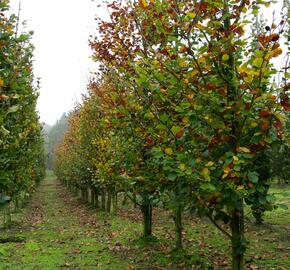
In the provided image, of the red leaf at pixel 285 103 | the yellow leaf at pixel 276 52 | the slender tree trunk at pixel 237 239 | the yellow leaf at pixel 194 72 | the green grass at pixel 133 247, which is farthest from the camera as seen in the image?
the green grass at pixel 133 247

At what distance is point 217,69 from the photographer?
14.9 ft

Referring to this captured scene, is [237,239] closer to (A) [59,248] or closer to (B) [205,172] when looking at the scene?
(B) [205,172]

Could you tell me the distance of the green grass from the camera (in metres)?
9.09

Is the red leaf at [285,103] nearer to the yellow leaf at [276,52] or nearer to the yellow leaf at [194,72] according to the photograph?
the yellow leaf at [276,52]

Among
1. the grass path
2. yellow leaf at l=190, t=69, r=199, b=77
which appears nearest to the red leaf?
yellow leaf at l=190, t=69, r=199, b=77

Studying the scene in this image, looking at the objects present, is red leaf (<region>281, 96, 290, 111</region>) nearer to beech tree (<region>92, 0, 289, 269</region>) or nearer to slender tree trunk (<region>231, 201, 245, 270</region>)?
beech tree (<region>92, 0, 289, 269</region>)

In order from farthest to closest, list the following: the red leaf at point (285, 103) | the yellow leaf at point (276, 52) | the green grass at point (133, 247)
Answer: the green grass at point (133, 247) → the red leaf at point (285, 103) → the yellow leaf at point (276, 52)

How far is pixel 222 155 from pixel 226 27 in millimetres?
1620

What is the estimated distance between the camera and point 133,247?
438 inches

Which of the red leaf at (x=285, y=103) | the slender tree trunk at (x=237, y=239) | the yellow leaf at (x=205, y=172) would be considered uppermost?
the red leaf at (x=285, y=103)

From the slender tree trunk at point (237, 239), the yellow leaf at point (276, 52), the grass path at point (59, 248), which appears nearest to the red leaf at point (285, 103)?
the yellow leaf at point (276, 52)

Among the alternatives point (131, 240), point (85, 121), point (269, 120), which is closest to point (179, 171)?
point (269, 120)

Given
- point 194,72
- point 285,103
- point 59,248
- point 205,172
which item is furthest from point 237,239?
point 59,248

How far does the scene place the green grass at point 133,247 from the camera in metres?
9.09
